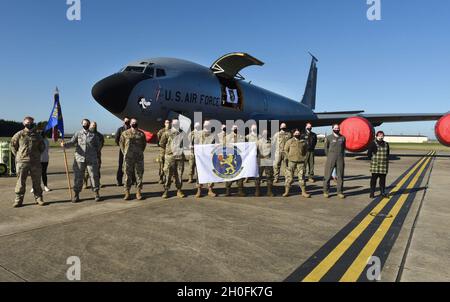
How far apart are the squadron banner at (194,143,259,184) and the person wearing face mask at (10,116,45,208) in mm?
3618

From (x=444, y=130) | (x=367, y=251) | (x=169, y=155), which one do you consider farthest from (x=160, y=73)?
(x=444, y=130)

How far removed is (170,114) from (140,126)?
1.24m

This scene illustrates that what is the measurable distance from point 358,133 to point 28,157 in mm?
11137

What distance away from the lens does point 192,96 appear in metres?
12.4

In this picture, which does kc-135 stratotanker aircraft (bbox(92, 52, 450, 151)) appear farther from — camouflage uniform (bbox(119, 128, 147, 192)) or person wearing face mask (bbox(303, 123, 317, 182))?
camouflage uniform (bbox(119, 128, 147, 192))

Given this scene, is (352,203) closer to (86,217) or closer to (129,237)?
Answer: (129,237)

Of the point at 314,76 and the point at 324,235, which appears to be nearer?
the point at 324,235

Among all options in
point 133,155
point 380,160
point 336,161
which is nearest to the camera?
point 133,155

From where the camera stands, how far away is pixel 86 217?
538 centimetres

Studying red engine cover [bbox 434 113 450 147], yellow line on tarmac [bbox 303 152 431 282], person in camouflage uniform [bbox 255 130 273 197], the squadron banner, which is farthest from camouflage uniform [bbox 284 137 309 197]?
red engine cover [bbox 434 113 450 147]

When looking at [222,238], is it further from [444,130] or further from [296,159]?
[444,130]

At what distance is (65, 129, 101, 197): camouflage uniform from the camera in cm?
671
